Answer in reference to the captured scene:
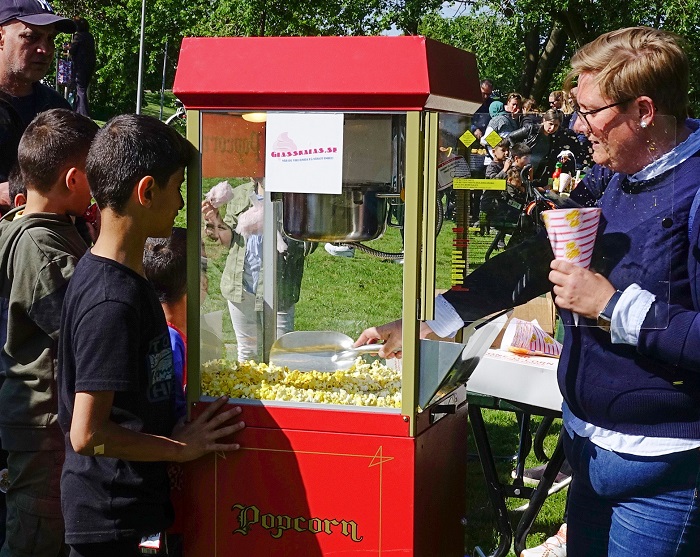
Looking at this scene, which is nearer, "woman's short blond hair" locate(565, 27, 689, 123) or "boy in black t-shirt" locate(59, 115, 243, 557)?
"woman's short blond hair" locate(565, 27, 689, 123)

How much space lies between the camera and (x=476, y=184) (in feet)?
6.01

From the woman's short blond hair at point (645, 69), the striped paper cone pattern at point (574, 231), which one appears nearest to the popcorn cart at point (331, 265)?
the striped paper cone pattern at point (574, 231)

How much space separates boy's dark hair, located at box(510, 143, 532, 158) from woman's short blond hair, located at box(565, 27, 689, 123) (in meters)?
0.18

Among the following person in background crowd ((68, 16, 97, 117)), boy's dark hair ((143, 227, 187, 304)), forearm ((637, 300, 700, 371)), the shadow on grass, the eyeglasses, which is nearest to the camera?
forearm ((637, 300, 700, 371))

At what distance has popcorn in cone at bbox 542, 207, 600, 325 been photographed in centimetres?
166

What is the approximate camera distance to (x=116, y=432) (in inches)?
70.0

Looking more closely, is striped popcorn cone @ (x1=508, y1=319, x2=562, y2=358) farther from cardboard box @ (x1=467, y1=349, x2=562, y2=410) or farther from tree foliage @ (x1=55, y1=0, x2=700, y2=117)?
tree foliage @ (x1=55, y1=0, x2=700, y2=117)

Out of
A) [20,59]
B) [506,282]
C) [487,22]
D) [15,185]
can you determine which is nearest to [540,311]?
[506,282]

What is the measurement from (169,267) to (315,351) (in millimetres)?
456

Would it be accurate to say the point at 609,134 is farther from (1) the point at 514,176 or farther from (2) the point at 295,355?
(2) the point at 295,355

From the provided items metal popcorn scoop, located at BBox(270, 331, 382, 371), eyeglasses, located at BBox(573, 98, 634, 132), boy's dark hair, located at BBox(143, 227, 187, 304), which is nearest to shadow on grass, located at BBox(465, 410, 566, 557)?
metal popcorn scoop, located at BBox(270, 331, 382, 371)

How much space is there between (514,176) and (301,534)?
92 cm

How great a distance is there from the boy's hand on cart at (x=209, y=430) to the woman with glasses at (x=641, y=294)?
2.50ft

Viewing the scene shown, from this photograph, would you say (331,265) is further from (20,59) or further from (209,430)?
(20,59)
